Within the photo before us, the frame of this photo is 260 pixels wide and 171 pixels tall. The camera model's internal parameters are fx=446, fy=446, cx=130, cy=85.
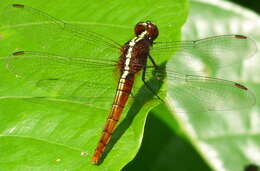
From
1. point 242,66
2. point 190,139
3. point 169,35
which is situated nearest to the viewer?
point 169,35

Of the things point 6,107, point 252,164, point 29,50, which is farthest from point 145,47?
point 252,164

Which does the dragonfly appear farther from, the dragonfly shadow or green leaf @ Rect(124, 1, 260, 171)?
green leaf @ Rect(124, 1, 260, 171)

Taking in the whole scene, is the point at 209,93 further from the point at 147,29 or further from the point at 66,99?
the point at 66,99

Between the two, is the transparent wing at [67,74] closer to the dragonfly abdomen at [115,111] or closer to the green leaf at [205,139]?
the dragonfly abdomen at [115,111]

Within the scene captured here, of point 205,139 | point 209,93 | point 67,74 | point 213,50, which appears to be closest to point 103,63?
point 67,74

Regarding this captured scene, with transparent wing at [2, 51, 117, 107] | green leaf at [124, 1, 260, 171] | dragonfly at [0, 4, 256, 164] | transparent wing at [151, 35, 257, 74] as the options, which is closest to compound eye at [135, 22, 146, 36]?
dragonfly at [0, 4, 256, 164]

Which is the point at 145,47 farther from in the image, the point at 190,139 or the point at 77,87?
the point at 190,139

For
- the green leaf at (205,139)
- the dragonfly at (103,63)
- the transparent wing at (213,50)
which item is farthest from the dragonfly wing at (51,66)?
the green leaf at (205,139)
